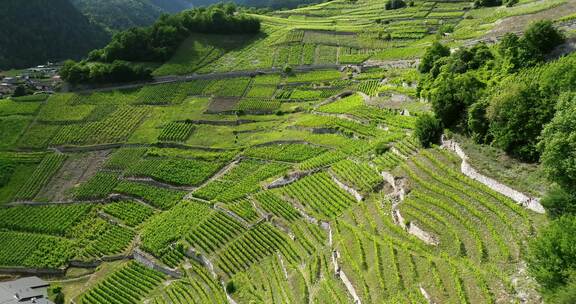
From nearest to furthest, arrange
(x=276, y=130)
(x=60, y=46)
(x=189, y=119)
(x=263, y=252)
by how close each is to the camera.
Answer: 1. (x=263, y=252)
2. (x=276, y=130)
3. (x=189, y=119)
4. (x=60, y=46)

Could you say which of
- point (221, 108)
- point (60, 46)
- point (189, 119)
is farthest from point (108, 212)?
point (60, 46)

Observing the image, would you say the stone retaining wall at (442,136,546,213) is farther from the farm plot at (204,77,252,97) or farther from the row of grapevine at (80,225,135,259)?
the farm plot at (204,77,252,97)

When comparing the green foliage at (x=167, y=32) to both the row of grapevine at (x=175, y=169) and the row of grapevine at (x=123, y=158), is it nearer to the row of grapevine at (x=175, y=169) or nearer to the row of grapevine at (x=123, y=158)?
the row of grapevine at (x=123, y=158)

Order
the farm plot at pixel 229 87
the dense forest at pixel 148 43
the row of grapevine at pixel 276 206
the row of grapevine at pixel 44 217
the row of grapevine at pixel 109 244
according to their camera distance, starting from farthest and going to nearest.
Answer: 1. the dense forest at pixel 148 43
2. the farm plot at pixel 229 87
3. the row of grapevine at pixel 44 217
4. the row of grapevine at pixel 109 244
5. the row of grapevine at pixel 276 206

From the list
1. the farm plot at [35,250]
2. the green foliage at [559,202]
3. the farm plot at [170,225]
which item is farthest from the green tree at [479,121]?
the farm plot at [35,250]

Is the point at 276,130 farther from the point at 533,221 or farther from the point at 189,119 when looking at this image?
the point at 533,221

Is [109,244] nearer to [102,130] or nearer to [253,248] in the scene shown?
[253,248]

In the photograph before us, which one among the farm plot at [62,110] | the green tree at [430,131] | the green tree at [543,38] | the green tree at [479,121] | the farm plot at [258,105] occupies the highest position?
the green tree at [543,38]
